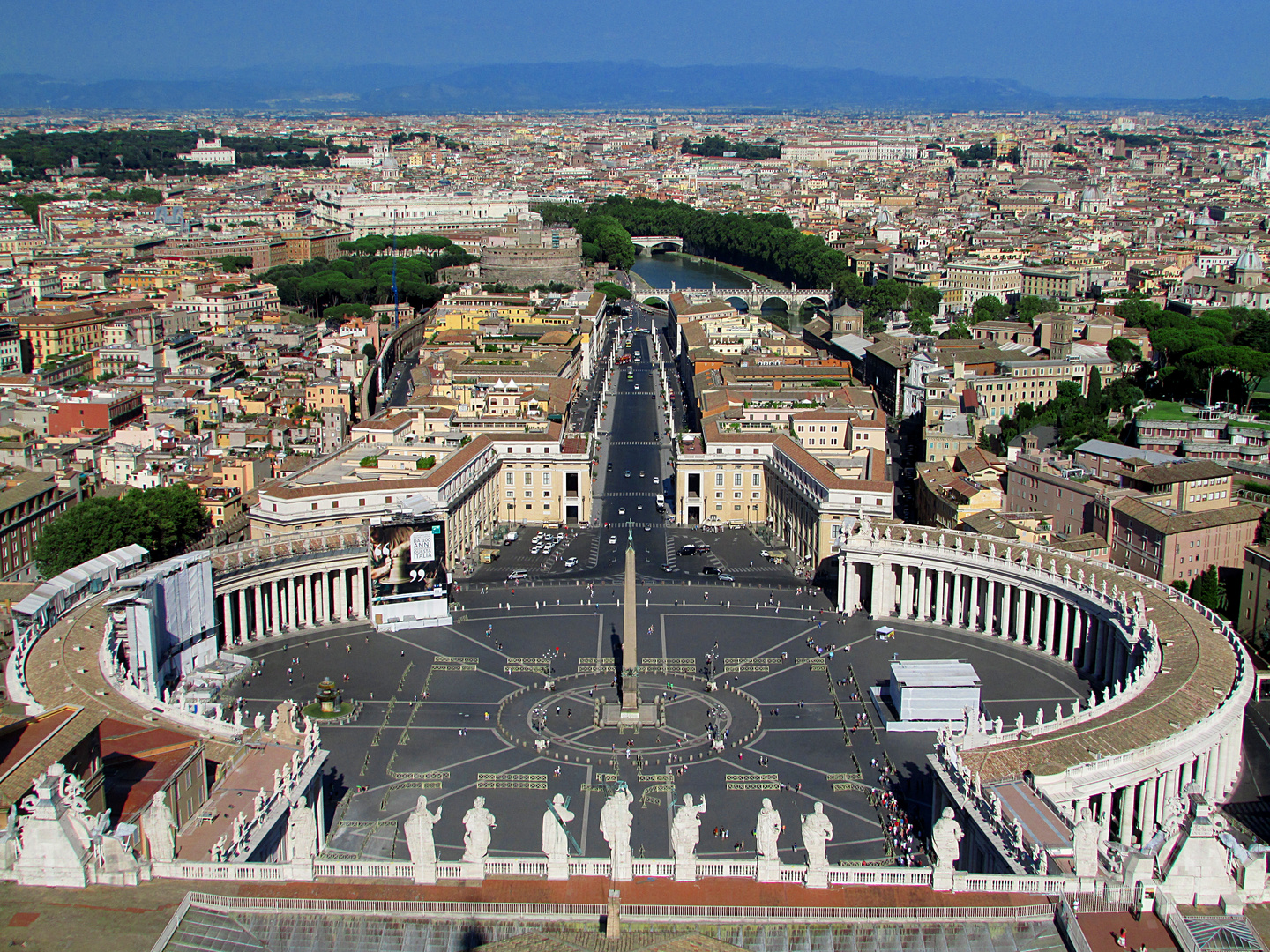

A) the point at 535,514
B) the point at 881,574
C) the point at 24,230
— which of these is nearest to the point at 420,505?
the point at 535,514

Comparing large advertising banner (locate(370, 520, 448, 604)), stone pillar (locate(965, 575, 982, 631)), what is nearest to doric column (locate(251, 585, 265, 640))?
large advertising banner (locate(370, 520, 448, 604))

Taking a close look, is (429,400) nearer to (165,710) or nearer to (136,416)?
(136,416)

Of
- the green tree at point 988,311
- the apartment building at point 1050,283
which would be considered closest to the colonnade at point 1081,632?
the green tree at point 988,311

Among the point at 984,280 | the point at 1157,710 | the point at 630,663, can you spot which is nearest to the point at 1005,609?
the point at 1157,710

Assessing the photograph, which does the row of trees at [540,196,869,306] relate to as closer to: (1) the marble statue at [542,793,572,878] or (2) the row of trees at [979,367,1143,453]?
(2) the row of trees at [979,367,1143,453]

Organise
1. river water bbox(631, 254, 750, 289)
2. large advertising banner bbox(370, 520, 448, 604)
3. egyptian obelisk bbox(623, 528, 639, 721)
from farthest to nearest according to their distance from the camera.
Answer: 1. river water bbox(631, 254, 750, 289)
2. large advertising banner bbox(370, 520, 448, 604)
3. egyptian obelisk bbox(623, 528, 639, 721)

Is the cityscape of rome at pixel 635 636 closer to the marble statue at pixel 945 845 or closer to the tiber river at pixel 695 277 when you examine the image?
the marble statue at pixel 945 845
